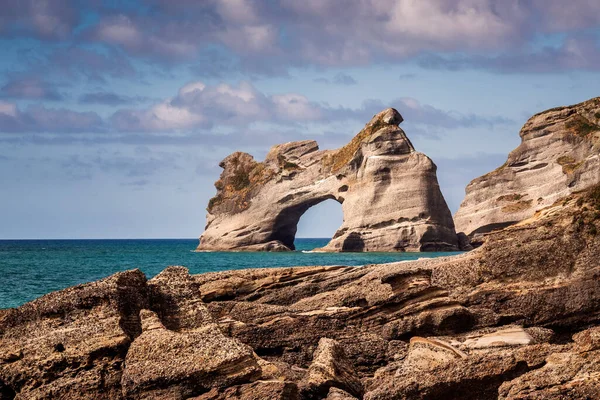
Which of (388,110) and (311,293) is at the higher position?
(388,110)

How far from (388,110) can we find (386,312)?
70.2m

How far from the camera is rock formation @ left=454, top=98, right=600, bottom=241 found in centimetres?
8112

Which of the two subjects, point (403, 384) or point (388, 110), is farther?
point (388, 110)

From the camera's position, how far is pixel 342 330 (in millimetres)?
16906

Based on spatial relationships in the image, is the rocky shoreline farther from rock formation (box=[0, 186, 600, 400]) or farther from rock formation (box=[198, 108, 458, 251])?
rock formation (box=[198, 108, 458, 251])

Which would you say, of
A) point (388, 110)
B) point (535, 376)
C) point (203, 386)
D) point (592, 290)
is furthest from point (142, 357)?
point (388, 110)

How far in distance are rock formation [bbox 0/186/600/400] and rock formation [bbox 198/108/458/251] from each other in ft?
203

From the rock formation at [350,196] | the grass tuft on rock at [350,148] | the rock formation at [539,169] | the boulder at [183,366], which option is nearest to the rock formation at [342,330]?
the boulder at [183,366]

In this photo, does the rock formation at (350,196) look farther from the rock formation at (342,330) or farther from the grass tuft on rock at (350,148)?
the rock formation at (342,330)

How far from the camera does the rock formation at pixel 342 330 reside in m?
12.3

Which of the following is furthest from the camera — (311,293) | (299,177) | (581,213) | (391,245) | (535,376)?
(299,177)

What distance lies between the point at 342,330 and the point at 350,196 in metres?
68.8

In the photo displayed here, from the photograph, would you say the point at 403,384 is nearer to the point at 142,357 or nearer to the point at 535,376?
the point at 535,376

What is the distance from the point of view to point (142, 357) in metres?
12.6
